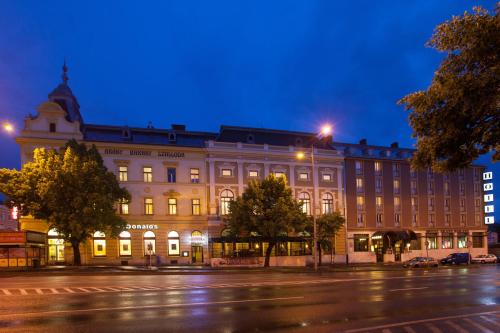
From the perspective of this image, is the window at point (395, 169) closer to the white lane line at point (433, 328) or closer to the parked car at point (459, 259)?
the parked car at point (459, 259)

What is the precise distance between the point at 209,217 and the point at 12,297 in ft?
120

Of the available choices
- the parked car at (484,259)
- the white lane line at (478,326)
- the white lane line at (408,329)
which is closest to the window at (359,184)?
the parked car at (484,259)

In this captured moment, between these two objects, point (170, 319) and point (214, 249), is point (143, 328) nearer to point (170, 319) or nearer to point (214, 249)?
point (170, 319)

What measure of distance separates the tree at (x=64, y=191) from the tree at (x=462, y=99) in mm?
33465

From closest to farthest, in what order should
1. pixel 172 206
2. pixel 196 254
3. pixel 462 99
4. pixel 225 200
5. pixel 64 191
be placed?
pixel 462 99 < pixel 64 191 < pixel 196 254 < pixel 172 206 < pixel 225 200

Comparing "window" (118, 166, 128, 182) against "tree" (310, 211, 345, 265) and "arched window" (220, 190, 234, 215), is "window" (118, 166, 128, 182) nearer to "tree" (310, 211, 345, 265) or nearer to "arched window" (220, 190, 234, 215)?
"arched window" (220, 190, 234, 215)

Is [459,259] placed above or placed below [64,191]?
below

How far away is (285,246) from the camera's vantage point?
54469 millimetres

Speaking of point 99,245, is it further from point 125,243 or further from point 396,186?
point 396,186

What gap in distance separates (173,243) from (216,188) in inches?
332

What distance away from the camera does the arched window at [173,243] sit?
52219mm

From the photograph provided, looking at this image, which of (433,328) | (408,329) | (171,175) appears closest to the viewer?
(408,329)

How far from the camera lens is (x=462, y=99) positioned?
28.8ft

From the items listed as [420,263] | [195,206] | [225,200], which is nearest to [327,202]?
[225,200]
